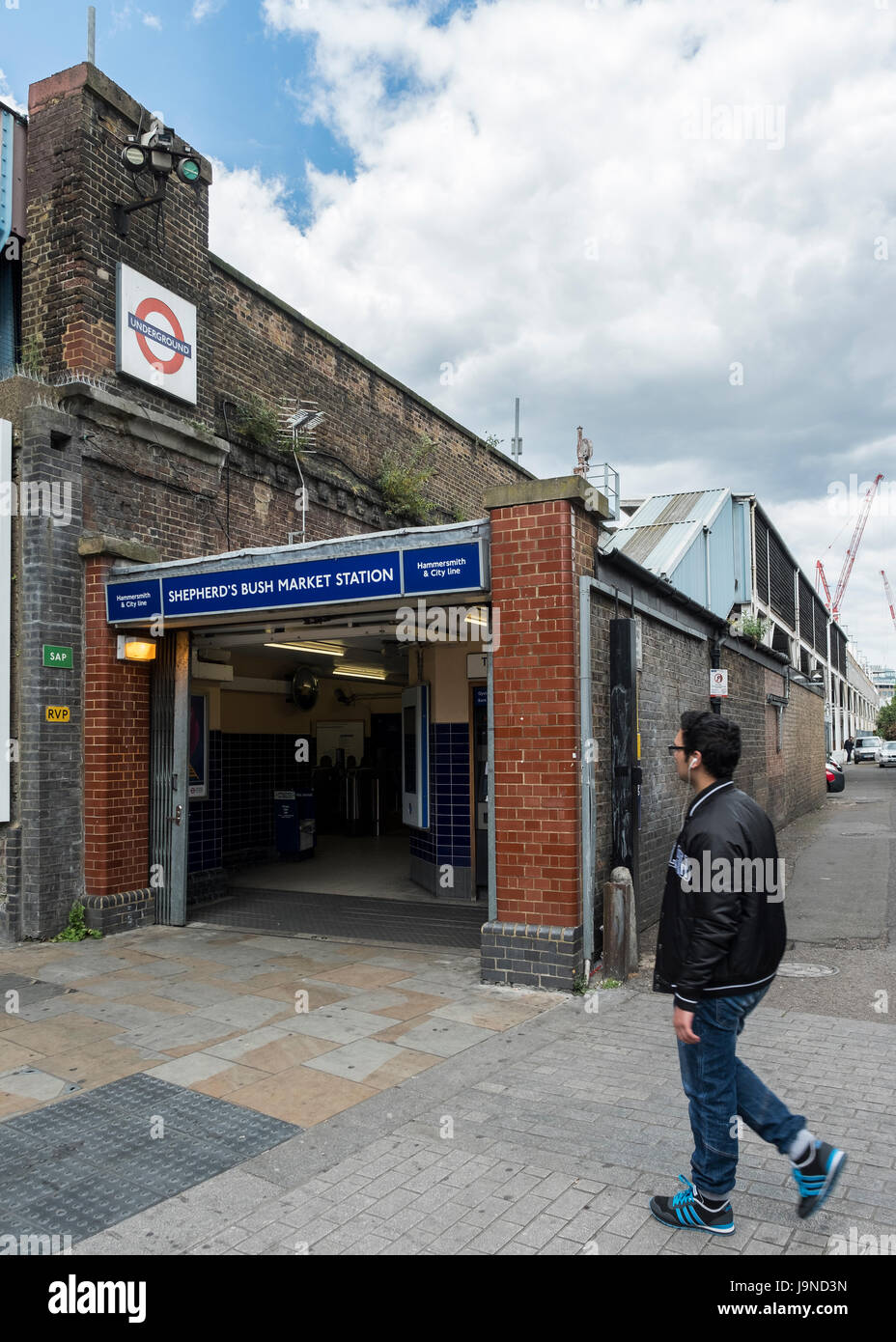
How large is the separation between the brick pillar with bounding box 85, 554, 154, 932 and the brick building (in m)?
0.03

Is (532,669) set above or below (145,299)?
below

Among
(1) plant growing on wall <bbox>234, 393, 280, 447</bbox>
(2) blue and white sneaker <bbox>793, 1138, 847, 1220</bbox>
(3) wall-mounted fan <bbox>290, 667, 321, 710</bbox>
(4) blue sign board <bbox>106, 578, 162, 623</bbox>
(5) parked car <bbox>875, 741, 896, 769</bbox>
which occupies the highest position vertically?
(1) plant growing on wall <bbox>234, 393, 280, 447</bbox>

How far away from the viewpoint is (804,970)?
7.58 meters

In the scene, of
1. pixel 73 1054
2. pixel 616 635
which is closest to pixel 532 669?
pixel 616 635

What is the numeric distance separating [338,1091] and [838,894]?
8188 mm

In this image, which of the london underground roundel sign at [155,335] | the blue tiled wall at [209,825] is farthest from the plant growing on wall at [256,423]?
the blue tiled wall at [209,825]

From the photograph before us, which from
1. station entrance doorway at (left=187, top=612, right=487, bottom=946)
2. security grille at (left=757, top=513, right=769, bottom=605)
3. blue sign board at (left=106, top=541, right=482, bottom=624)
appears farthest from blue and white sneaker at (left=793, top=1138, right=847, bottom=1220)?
security grille at (left=757, top=513, right=769, bottom=605)

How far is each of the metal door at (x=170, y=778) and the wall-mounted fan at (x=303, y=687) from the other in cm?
506

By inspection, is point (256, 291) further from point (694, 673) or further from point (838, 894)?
point (838, 894)

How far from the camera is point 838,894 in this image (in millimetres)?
11188

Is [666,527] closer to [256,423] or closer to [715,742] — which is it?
[256,423]

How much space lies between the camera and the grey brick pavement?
3.41 metres

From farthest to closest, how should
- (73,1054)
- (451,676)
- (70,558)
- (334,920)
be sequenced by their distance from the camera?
(451,676) < (334,920) < (70,558) < (73,1054)

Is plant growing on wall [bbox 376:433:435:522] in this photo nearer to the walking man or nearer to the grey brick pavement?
the grey brick pavement
